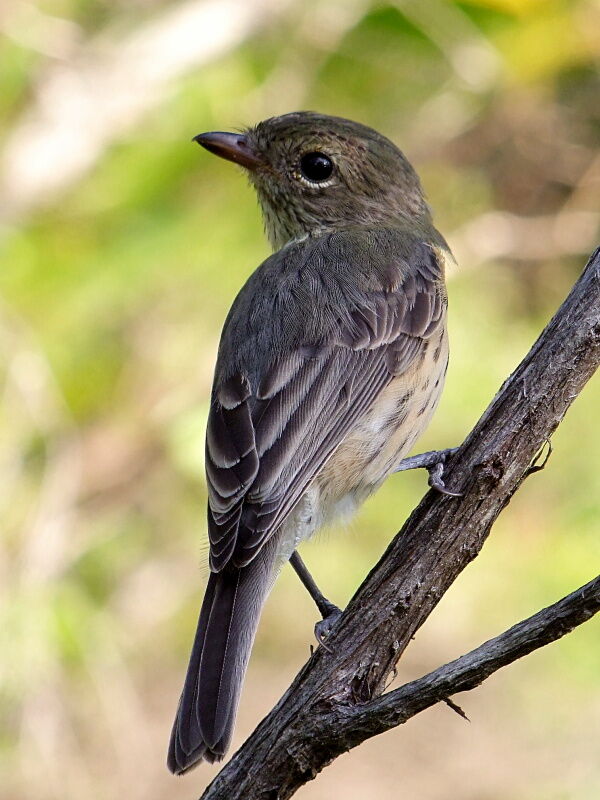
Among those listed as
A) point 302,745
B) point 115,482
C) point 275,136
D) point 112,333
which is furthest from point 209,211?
point 302,745

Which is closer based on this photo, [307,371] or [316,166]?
[307,371]

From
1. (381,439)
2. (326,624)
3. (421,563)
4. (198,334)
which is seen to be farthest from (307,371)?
(198,334)

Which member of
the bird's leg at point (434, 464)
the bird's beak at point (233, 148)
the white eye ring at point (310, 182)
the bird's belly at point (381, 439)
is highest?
the bird's beak at point (233, 148)

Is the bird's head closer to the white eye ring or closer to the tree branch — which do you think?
the white eye ring

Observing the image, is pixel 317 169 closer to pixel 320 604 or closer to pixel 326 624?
pixel 320 604

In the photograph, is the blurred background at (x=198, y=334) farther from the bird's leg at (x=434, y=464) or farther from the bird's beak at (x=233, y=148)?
the bird's leg at (x=434, y=464)

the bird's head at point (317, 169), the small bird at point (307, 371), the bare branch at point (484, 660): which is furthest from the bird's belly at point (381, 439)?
the bare branch at point (484, 660)
